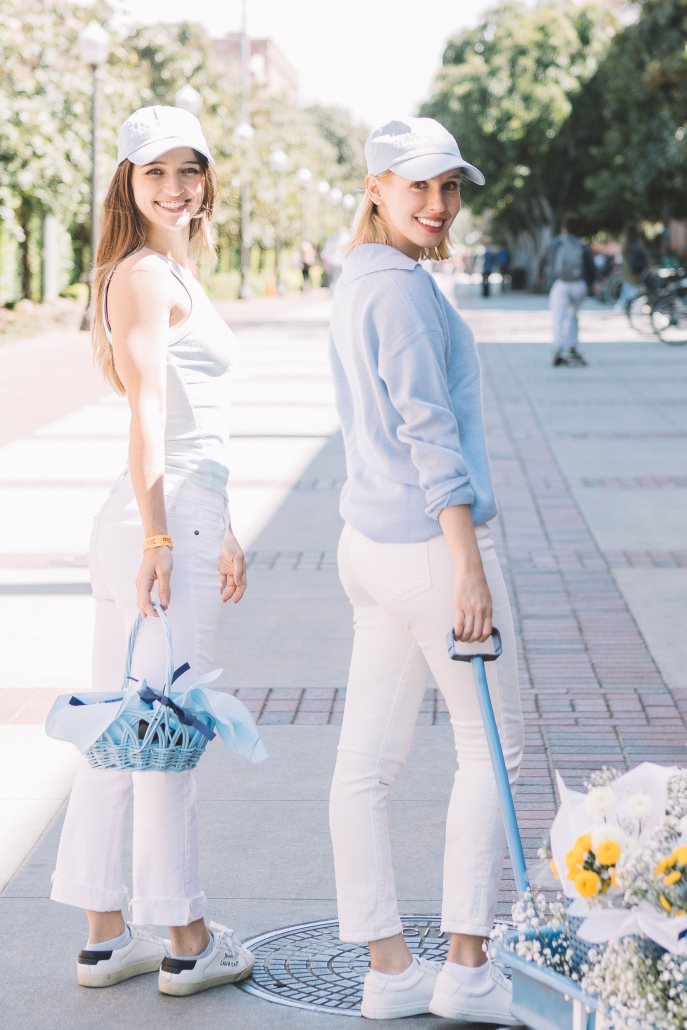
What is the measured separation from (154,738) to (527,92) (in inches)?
1622

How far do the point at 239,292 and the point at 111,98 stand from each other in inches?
575

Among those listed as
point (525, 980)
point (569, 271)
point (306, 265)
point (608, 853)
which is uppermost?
point (608, 853)

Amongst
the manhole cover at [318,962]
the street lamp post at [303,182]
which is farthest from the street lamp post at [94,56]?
the street lamp post at [303,182]

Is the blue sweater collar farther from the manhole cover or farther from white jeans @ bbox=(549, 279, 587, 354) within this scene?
white jeans @ bbox=(549, 279, 587, 354)

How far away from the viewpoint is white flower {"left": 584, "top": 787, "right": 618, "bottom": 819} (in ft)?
7.64

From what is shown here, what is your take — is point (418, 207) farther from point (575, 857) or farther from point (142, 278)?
point (575, 857)

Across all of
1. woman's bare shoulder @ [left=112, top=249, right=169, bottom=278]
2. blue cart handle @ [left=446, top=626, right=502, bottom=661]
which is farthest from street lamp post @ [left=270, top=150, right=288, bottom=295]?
blue cart handle @ [left=446, top=626, right=502, bottom=661]

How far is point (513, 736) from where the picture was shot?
2.78m

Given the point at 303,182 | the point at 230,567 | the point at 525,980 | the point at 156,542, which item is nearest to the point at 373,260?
the point at 156,542

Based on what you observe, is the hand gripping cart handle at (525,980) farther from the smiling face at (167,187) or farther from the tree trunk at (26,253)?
the tree trunk at (26,253)

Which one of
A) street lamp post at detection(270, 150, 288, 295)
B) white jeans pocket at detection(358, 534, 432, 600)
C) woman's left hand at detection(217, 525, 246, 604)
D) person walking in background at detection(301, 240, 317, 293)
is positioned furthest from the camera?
person walking in background at detection(301, 240, 317, 293)

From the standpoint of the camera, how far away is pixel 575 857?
A: 2.27 m

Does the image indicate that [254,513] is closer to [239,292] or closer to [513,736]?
[513,736]

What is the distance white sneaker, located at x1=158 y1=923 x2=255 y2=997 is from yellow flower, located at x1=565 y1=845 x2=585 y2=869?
1.08 m
